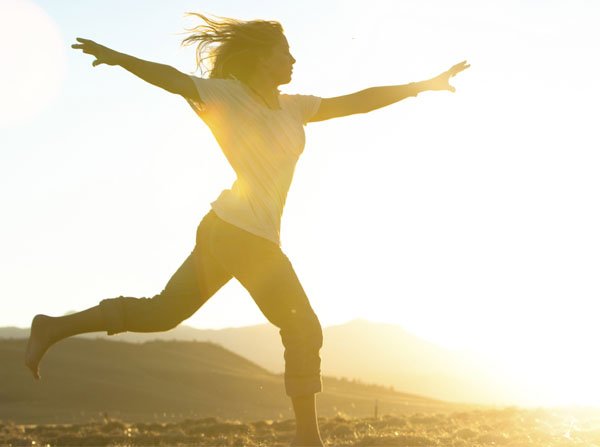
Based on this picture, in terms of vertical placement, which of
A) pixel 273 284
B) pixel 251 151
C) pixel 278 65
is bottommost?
pixel 273 284

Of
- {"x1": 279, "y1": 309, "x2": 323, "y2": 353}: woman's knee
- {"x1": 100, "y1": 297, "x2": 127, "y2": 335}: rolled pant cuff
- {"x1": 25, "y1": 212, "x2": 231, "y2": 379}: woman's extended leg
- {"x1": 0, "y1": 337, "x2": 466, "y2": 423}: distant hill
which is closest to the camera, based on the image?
{"x1": 279, "y1": 309, "x2": 323, "y2": 353}: woman's knee

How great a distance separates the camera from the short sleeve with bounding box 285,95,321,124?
6289 millimetres

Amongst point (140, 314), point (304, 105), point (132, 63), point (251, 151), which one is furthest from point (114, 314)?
point (304, 105)

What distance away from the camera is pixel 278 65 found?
615 centimetres

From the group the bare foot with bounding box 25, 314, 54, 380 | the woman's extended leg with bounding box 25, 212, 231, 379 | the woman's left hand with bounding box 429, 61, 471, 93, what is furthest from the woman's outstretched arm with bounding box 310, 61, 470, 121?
the bare foot with bounding box 25, 314, 54, 380

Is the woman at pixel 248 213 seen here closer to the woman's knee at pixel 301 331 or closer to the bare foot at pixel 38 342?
the woman's knee at pixel 301 331

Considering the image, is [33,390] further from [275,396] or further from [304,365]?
[304,365]

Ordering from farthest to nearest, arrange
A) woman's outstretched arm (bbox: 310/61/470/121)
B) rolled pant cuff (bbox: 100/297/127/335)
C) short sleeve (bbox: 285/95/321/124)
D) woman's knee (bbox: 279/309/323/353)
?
woman's outstretched arm (bbox: 310/61/470/121) → short sleeve (bbox: 285/95/321/124) → rolled pant cuff (bbox: 100/297/127/335) → woman's knee (bbox: 279/309/323/353)

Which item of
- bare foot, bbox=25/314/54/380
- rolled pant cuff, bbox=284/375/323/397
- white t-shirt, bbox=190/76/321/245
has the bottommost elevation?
rolled pant cuff, bbox=284/375/323/397

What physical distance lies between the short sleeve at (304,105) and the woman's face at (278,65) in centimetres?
17

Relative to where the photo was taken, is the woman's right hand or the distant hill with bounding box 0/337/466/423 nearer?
the woman's right hand

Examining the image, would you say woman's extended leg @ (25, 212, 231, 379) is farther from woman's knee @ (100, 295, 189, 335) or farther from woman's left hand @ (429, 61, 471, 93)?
woman's left hand @ (429, 61, 471, 93)

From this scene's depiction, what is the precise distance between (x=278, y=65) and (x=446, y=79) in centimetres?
144

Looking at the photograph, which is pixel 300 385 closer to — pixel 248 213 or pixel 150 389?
pixel 248 213
